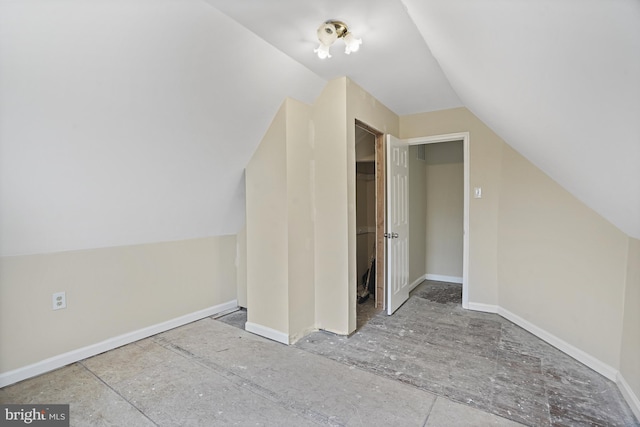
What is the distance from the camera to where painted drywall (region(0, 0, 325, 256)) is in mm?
1514

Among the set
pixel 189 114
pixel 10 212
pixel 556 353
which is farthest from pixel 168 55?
pixel 556 353

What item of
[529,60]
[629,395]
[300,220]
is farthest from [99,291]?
[629,395]

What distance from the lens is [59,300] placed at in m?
2.28

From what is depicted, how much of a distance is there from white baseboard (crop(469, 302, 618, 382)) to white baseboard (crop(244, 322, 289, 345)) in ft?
7.08

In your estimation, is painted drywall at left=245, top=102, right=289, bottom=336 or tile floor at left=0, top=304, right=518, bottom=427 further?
painted drywall at left=245, top=102, right=289, bottom=336

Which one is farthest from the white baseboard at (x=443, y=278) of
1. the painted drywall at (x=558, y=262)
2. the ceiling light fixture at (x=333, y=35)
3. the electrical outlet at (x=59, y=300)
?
the electrical outlet at (x=59, y=300)

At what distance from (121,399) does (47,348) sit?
85cm

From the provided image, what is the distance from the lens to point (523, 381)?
2.04 m

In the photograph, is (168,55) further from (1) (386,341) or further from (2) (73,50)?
(1) (386,341)

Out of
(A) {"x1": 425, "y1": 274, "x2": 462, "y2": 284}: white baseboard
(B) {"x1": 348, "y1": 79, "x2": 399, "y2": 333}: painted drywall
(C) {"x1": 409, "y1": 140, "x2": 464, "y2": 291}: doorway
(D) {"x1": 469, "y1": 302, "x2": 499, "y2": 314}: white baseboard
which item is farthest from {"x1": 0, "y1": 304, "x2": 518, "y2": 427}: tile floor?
(A) {"x1": 425, "y1": 274, "x2": 462, "y2": 284}: white baseboard

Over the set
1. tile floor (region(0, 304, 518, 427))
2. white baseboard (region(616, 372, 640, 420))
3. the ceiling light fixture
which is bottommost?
tile floor (region(0, 304, 518, 427))

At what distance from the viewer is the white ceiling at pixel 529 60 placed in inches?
33.5

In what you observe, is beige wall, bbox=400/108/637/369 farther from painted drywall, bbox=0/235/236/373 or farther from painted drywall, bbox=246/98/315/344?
painted drywall, bbox=0/235/236/373

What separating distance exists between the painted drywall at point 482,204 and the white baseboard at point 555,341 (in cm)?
7
